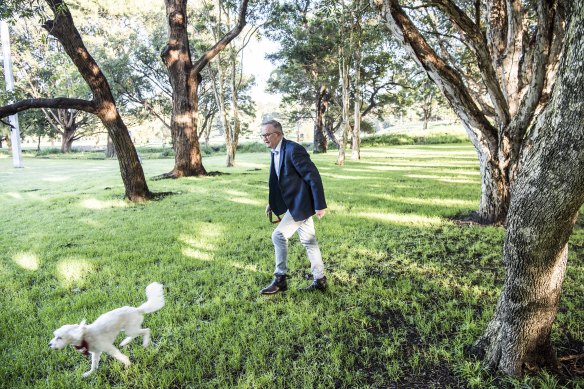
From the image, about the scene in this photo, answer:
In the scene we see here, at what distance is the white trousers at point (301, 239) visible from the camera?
4.17m

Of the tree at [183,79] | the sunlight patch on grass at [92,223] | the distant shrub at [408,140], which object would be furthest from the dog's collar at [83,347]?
the distant shrub at [408,140]

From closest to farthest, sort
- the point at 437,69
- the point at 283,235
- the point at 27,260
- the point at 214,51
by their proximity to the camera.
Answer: the point at 283,235 < the point at 27,260 < the point at 437,69 < the point at 214,51

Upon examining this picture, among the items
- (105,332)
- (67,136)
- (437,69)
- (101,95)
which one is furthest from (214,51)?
(67,136)

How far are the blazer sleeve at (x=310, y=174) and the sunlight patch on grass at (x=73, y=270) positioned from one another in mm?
3487

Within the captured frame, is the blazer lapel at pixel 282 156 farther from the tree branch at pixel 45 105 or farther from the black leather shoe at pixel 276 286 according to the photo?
the tree branch at pixel 45 105

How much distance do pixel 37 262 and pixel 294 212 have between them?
458 centimetres

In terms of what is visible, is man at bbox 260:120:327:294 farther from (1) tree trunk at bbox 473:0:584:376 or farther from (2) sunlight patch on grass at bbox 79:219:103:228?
(2) sunlight patch on grass at bbox 79:219:103:228

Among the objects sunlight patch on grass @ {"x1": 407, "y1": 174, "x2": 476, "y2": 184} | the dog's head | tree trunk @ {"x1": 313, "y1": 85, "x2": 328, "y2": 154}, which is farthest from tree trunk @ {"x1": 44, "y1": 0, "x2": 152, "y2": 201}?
tree trunk @ {"x1": 313, "y1": 85, "x2": 328, "y2": 154}

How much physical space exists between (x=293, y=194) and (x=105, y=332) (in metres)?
2.31

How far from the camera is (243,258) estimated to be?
5551mm

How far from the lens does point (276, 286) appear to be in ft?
14.1

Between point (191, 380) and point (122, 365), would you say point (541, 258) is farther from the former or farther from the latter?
point (122, 365)

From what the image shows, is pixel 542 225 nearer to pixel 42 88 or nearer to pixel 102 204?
pixel 102 204

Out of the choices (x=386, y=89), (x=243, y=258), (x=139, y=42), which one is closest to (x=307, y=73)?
(x=386, y=89)
